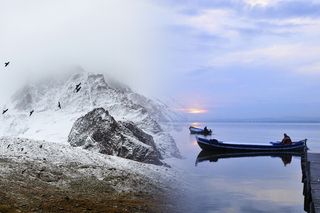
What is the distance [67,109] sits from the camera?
7625 cm

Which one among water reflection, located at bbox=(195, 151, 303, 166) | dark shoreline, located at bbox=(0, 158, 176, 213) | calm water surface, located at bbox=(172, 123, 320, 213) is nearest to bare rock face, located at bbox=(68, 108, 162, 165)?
calm water surface, located at bbox=(172, 123, 320, 213)

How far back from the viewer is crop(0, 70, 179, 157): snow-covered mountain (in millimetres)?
67125

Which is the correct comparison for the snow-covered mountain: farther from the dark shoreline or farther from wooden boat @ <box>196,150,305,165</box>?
the dark shoreline

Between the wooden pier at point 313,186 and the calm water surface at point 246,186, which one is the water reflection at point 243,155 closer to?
the calm water surface at point 246,186

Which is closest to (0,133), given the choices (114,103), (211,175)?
(114,103)

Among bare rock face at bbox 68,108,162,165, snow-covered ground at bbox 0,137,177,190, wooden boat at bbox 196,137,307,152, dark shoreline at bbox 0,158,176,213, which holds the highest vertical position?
wooden boat at bbox 196,137,307,152

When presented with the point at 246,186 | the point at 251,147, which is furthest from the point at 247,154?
the point at 246,186

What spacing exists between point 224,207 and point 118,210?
12.1 metres

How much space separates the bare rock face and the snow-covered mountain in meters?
7.02

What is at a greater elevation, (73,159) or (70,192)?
(73,159)

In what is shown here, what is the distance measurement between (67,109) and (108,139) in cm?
3101

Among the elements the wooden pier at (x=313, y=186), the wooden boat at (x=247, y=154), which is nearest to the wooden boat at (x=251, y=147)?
the wooden boat at (x=247, y=154)

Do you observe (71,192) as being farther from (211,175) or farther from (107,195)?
(211,175)

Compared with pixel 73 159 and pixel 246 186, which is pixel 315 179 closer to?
pixel 73 159
